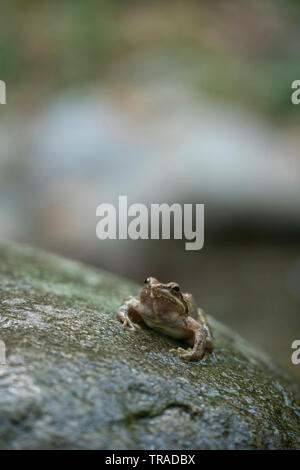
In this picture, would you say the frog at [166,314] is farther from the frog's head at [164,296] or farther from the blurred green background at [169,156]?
the blurred green background at [169,156]

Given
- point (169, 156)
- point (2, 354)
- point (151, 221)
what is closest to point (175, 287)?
point (2, 354)

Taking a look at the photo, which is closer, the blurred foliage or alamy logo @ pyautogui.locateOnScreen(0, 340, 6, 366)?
alamy logo @ pyautogui.locateOnScreen(0, 340, 6, 366)

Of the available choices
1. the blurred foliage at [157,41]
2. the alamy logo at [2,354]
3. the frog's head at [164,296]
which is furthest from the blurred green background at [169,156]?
the alamy logo at [2,354]

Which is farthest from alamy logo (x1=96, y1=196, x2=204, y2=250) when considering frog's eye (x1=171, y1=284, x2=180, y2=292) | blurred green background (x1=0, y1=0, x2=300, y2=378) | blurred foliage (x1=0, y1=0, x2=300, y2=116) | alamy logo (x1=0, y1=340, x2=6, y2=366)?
alamy logo (x1=0, y1=340, x2=6, y2=366)

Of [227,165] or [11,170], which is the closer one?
[227,165]

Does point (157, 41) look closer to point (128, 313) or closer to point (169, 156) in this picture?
point (169, 156)

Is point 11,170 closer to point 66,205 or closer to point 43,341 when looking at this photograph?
point 66,205

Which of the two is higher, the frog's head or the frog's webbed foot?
the frog's head

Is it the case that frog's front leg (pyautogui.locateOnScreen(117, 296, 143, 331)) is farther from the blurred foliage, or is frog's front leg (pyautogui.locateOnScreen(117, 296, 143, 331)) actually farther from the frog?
the blurred foliage

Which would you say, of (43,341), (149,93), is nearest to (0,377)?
(43,341)
